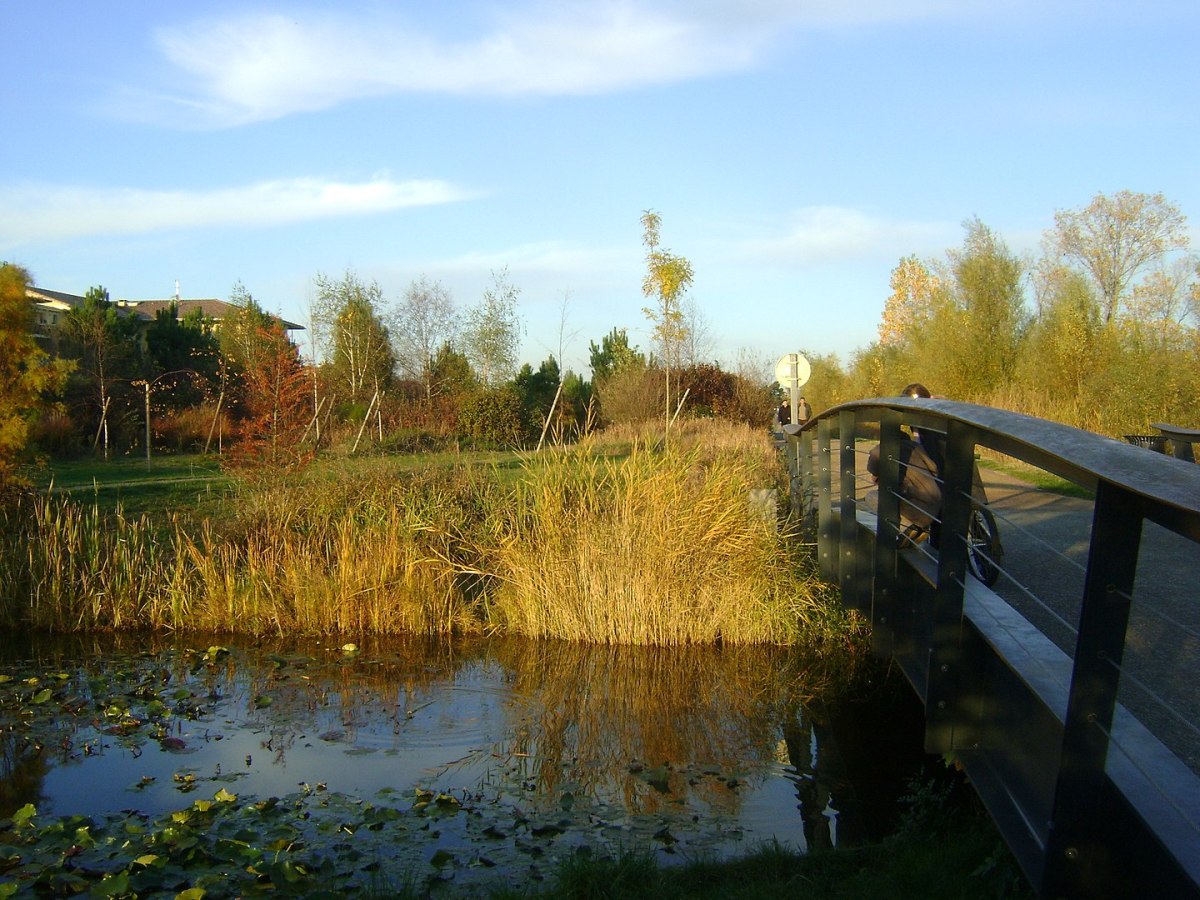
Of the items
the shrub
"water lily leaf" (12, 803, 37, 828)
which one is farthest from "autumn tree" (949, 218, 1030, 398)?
"water lily leaf" (12, 803, 37, 828)

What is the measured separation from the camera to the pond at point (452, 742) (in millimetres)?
5566

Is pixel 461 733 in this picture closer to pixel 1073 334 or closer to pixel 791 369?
pixel 791 369

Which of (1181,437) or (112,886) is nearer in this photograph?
(112,886)

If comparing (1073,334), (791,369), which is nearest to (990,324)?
(1073,334)

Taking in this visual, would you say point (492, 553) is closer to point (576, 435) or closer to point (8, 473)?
point (576, 435)

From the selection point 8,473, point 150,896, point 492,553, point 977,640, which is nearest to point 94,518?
point 8,473

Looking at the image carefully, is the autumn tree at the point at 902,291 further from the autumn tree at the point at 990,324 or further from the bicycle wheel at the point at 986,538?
the bicycle wheel at the point at 986,538

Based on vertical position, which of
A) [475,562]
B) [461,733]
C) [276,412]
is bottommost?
[461,733]

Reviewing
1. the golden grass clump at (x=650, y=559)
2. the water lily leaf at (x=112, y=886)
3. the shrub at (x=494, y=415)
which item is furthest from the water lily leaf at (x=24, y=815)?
the shrub at (x=494, y=415)

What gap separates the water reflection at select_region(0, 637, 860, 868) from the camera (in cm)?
593

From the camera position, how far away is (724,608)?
9.27 metres

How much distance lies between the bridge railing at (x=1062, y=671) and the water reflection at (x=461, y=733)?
1457 mm

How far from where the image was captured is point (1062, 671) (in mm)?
3234

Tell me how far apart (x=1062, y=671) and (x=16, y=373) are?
38.1ft
